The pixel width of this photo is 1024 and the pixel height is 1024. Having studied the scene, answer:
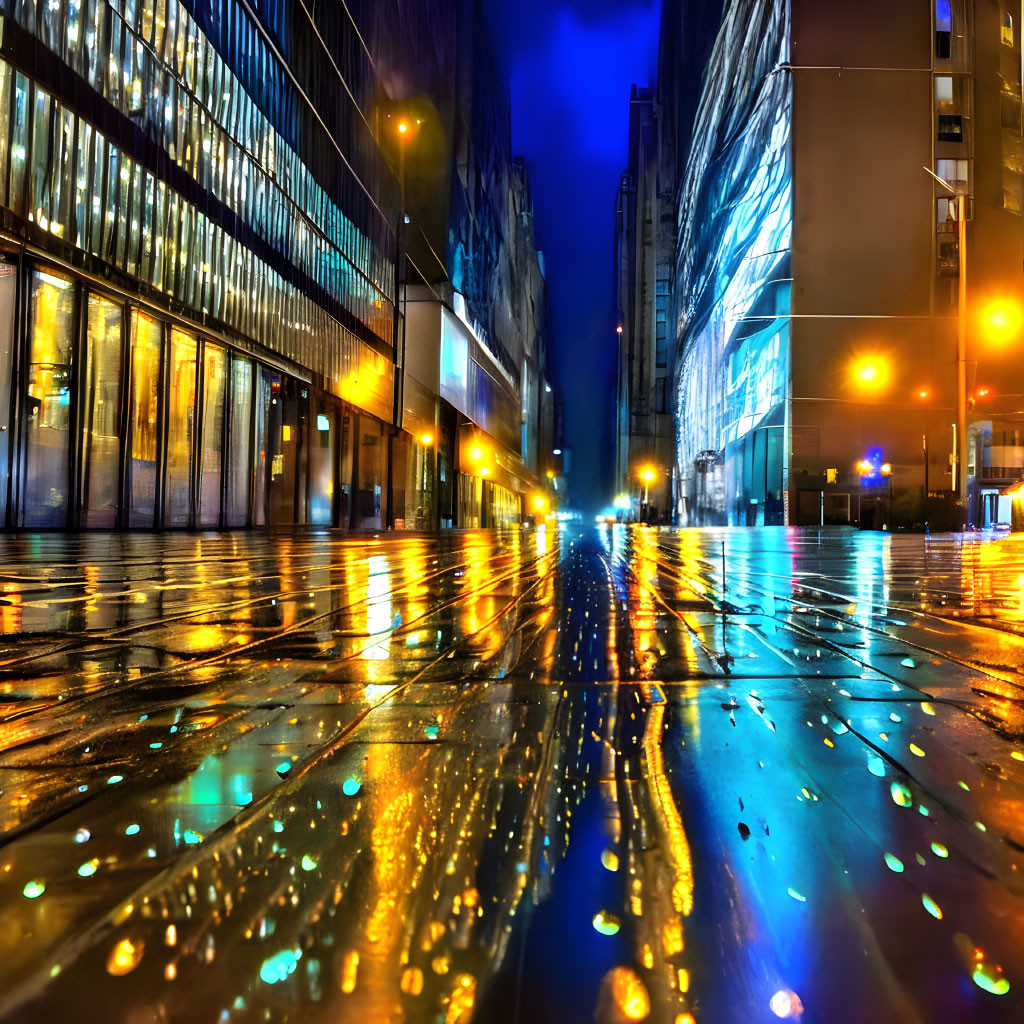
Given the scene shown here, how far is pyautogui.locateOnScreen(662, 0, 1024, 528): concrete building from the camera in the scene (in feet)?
96.3

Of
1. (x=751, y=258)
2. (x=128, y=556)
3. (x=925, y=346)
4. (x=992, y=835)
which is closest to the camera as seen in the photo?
(x=992, y=835)

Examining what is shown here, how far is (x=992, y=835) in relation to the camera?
1.13 meters

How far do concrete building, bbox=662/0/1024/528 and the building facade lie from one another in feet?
54.6

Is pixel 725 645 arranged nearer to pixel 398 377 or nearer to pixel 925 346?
pixel 398 377

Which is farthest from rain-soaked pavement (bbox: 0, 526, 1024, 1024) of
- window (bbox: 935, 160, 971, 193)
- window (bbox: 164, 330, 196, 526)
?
window (bbox: 935, 160, 971, 193)

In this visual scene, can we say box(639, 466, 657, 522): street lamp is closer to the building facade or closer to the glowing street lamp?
the glowing street lamp

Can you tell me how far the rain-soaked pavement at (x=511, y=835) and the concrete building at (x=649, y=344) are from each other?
65.1 metres

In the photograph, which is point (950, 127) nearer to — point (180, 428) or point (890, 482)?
point (890, 482)

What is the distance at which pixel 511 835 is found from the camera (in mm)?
1117

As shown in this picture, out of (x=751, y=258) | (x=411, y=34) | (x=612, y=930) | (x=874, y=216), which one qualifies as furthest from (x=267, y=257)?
(x=874, y=216)

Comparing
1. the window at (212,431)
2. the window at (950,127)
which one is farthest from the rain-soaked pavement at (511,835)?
the window at (950,127)

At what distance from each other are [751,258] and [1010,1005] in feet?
116

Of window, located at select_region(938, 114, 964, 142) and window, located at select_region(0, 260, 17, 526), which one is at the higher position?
window, located at select_region(938, 114, 964, 142)

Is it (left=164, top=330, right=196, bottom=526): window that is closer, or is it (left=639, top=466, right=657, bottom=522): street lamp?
(left=164, top=330, right=196, bottom=526): window
